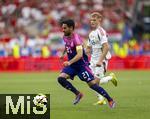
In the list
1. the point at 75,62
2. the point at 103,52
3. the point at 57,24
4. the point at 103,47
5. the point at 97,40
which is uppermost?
the point at 57,24

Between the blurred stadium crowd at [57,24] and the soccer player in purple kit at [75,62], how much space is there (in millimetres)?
21915

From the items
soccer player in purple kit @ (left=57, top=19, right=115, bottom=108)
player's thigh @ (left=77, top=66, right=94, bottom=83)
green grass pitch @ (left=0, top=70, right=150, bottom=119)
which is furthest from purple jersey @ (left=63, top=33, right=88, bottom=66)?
green grass pitch @ (left=0, top=70, right=150, bottom=119)

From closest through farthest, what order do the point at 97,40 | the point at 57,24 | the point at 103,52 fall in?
the point at 103,52, the point at 97,40, the point at 57,24

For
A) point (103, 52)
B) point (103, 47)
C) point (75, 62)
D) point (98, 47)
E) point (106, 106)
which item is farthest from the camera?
point (98, 47)

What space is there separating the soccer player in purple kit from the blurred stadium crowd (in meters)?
21.9

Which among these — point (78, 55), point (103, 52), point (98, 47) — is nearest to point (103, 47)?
point (103, 52)

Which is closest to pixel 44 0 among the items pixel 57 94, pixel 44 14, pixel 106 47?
pixel 44 14

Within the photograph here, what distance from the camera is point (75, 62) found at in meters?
14.5

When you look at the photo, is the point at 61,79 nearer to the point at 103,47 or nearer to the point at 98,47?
the point at 103,47

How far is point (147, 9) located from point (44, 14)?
689cm

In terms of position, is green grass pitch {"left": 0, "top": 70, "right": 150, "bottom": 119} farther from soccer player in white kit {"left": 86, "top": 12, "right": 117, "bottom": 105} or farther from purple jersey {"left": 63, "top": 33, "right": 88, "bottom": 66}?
purple jersey {"left": 63, "top": 33, "right": 88, "bottom": 66}

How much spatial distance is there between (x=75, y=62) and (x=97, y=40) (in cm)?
152

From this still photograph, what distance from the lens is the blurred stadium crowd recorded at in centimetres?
3750

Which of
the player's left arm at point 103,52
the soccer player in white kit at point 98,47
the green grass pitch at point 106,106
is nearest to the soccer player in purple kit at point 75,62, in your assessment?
the player's left arm at point 103,52
